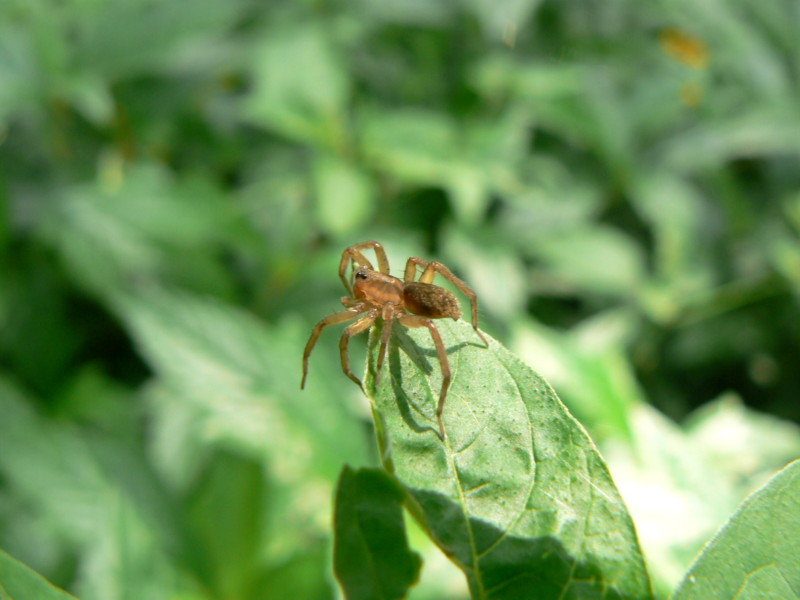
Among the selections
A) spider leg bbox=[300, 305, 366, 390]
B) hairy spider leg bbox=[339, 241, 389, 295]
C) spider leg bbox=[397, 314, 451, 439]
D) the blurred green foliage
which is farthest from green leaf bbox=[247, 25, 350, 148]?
spider leg bbox=[397, 314, 451, 439]

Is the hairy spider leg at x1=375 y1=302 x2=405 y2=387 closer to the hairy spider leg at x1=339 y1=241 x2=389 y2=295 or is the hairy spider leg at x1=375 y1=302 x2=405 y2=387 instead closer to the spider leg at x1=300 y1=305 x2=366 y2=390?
the spider leg at x1=300 y1=305 x2=366 y2=390

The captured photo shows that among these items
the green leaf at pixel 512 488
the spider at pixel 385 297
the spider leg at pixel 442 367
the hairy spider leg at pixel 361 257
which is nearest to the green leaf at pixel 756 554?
the green leaf at pixel 512 488

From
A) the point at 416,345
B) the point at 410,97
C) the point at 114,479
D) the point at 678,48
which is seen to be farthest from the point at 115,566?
the point at 678,48

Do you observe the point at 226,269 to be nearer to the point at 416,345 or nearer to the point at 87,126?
the point at 87,126

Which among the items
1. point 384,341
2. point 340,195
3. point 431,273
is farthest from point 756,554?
point 340,195

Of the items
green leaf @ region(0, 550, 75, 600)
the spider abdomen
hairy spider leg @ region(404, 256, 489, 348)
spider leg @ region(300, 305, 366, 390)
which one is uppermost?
hairy spider leg @ region(404, 256, 489, 348)

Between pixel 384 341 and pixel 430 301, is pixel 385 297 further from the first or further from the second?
pixel 384 341
